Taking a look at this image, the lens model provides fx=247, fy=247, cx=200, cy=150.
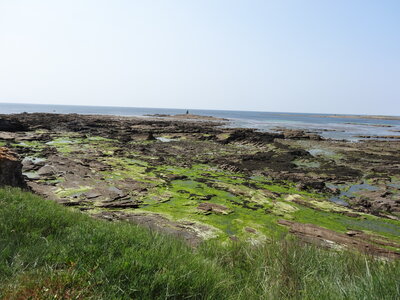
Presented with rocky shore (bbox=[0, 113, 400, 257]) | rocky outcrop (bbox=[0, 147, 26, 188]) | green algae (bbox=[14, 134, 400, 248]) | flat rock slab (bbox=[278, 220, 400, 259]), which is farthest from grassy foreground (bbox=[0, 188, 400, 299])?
rocky outcrop (bbox=[0, 147, 26, 188])

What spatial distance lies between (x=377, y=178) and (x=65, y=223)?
21100mm

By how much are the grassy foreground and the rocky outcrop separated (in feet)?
15.3

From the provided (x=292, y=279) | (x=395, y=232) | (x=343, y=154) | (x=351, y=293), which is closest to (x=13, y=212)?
(x=292, y=279)

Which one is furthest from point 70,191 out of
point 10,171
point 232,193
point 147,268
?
point 147,268

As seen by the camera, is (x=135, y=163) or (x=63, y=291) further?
(x=135, y=163)

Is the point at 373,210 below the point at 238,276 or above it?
below

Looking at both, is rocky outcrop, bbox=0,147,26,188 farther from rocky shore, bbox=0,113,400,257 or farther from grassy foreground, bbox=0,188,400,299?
grassy foreground, bbox=0,188,400,299

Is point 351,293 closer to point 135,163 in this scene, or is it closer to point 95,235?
point 95,235

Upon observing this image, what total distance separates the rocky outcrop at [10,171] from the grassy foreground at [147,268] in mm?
4654

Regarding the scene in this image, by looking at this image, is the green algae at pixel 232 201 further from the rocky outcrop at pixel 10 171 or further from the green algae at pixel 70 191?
the rocky outcrop at pixel 10 171

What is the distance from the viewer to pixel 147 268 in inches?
152

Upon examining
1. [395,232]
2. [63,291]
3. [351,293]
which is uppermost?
[63,291]

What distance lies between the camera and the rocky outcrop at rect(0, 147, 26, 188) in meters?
9.71

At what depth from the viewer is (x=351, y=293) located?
12.2ft
